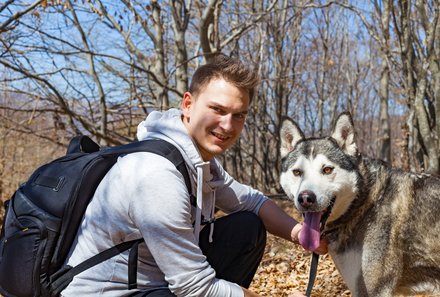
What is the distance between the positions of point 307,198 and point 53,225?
136 centimetres

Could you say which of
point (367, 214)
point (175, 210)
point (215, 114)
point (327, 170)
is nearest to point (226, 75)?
point (215, 114)

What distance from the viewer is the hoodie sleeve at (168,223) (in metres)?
2.01

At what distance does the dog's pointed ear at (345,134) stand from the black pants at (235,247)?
2.45ft

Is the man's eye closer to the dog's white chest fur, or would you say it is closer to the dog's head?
the dog's head

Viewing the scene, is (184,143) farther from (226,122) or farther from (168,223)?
(168,223)

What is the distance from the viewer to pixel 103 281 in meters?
2.17

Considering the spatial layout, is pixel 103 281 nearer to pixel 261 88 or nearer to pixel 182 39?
pixel 182 39

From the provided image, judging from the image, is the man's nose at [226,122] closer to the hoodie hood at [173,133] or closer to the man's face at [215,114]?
the man's face at [215,114]

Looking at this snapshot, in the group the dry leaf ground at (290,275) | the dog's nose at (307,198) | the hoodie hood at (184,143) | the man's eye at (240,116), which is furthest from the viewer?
the dry leaf ground at (290,275)

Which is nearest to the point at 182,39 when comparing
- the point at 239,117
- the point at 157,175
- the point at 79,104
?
the point at 79,104

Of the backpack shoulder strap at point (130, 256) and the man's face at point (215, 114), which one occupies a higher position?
the man's face at point (215, 114)

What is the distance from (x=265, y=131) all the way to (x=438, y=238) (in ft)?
23.8

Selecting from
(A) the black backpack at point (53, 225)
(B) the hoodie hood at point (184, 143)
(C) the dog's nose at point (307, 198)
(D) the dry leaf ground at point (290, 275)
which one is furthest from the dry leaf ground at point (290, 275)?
(A) the black backpack at point (53, 225)

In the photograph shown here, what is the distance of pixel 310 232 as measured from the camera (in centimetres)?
273
